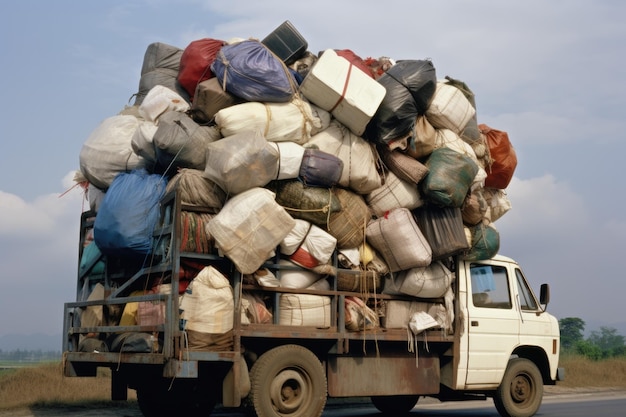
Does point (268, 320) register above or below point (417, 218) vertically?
below

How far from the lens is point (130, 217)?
8.07m

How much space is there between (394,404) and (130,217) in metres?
5.54

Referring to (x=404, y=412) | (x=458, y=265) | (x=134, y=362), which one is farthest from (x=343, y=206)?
(x=404, y=412)

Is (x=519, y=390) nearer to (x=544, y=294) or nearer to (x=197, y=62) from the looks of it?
(x=544, y=294)

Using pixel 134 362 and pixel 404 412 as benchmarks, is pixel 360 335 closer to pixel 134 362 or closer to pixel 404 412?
pixel 134 362

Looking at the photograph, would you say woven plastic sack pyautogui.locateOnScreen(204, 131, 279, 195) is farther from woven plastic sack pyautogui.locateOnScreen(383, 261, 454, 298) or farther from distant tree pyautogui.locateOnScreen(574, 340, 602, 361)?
distant tree pyautogui.locateOnScreen(574, 340, 602, 361)

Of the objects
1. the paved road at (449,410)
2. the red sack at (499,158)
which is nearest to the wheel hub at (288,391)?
the paved road at (449,410)

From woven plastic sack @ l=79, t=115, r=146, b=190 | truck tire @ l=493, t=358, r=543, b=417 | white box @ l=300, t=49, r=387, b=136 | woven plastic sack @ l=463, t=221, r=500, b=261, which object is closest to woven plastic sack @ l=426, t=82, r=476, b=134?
white box @ l=300, t=49, r=387, b=136

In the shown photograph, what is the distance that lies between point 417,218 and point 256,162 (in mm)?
2414

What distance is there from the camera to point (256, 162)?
7781 millimetres

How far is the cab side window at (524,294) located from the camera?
35.3ft

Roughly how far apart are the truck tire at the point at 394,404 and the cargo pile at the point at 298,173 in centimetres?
262

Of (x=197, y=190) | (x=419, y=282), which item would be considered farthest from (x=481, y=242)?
(x=197, y=190)

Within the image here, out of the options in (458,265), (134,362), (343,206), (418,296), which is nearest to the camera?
(134,362)
